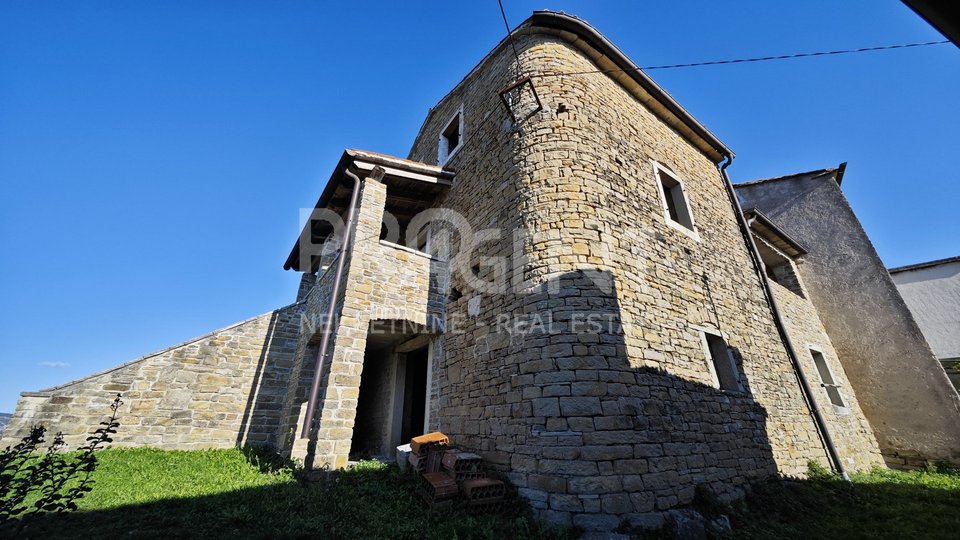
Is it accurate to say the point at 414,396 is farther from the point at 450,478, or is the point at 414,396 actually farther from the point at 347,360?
the point at 450,478

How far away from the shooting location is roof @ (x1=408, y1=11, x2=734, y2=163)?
7027mm

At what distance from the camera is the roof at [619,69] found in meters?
7.03

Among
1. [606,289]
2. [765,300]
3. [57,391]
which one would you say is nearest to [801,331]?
[765,300]

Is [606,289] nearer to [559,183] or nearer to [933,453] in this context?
[559,183]

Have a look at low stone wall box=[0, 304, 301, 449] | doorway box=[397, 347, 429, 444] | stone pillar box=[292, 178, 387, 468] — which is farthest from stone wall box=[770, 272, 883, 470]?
low stone wall box=[0, 304, 301, 449]

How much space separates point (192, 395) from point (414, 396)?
4.71 meters

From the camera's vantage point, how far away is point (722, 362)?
6.24 m

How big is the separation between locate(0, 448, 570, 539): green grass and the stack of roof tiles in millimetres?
156

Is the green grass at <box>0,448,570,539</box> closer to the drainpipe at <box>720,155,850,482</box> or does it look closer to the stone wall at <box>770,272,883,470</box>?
the drainpipe at <box>720,155,850,482</box>

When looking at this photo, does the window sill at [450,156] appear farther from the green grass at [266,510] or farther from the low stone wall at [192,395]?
the green grass at [266,510]

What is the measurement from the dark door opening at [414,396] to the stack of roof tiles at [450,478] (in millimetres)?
2261

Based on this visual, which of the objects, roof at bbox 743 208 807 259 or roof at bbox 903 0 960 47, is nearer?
roof at bbox 903 0 960 47

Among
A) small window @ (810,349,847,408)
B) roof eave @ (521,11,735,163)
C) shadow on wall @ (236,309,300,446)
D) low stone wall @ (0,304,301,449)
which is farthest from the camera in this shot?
small window @ (810,349,847,408)

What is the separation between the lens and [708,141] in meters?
9.42
